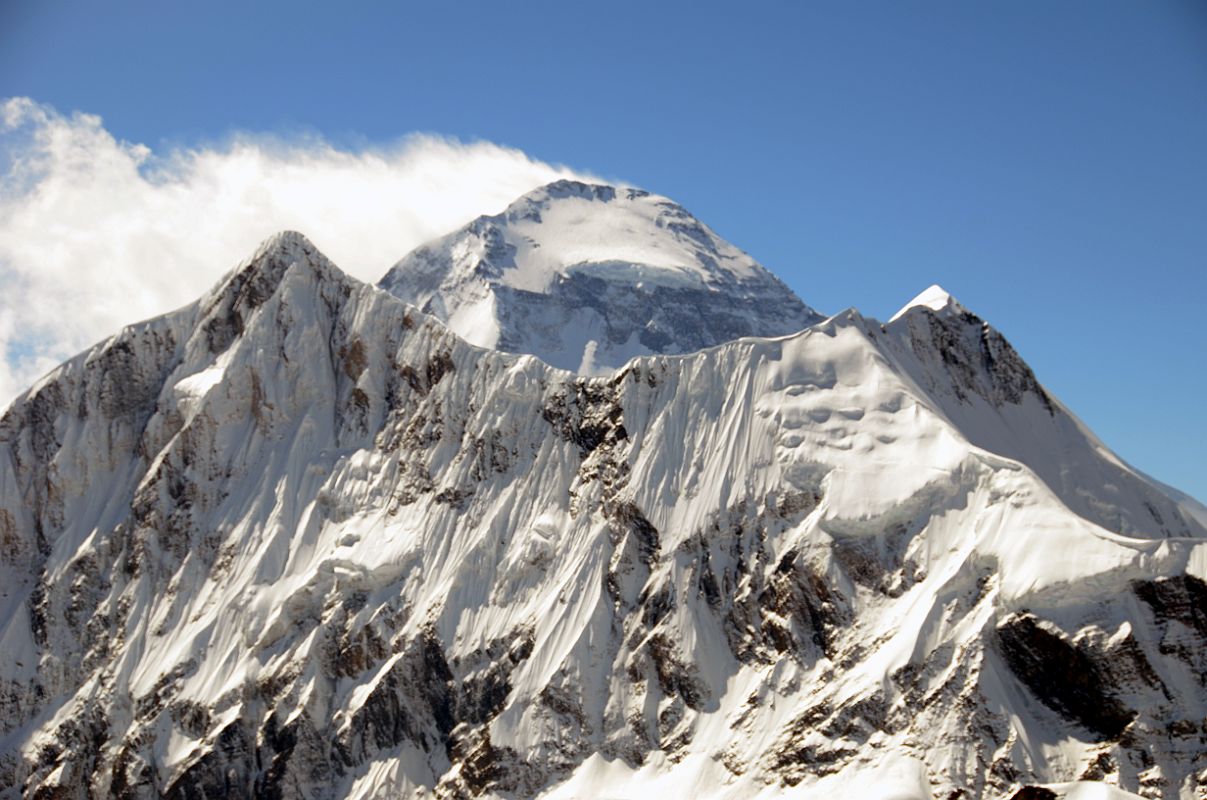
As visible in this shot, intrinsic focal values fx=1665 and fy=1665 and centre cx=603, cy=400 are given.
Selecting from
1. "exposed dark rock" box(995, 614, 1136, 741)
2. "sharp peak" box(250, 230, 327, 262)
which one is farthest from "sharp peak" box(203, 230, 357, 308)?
"exposed dark rock" box(995, 614, 1136, 741)

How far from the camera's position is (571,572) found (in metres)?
163

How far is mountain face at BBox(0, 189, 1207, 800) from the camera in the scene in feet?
442

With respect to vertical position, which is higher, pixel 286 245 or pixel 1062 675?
pixel 286 245

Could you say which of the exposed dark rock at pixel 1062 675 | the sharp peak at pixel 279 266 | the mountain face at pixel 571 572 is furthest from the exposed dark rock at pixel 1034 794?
the sharp peak at pixel 279 266

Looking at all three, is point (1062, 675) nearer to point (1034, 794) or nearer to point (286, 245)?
point (1034, 794)

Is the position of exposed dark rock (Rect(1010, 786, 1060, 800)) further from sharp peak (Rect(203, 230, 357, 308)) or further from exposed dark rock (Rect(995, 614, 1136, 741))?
sharp peak (Rect(203, 230, 357, 308))

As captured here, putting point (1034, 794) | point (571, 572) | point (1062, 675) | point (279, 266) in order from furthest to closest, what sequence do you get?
point (279, 266), point (571, 572), point (1062, 675), point (1034, 794)

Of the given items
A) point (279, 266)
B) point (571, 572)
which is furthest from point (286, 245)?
point (571, 572)

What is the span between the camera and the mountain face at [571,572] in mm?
134750

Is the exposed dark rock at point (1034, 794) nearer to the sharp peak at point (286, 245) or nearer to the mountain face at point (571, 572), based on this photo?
the mountain face at point (571, 572)

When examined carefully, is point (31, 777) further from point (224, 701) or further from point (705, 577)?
point (705, 577)

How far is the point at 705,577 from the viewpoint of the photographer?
156875 millimetres

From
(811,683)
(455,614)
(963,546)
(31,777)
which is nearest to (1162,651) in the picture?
(963,546)

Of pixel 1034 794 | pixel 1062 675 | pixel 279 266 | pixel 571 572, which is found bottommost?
pixel 1034 794
